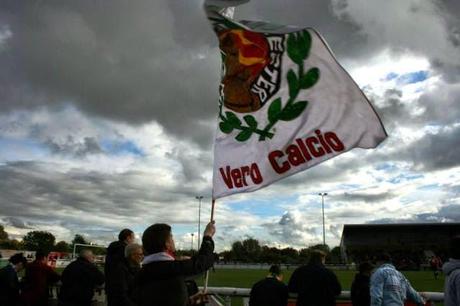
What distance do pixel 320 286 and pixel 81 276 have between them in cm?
341

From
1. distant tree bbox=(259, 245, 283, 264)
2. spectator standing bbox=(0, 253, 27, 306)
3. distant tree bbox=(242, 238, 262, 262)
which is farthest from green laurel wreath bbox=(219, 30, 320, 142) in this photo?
distant tree bbox=(242, 238, 262, 262)

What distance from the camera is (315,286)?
22.0 ft

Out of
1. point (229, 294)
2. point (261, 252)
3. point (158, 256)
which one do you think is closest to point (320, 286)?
point (229, 294)

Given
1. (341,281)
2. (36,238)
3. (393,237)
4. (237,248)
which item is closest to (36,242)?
(36,238)

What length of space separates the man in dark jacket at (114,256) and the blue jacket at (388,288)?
3.19 metres

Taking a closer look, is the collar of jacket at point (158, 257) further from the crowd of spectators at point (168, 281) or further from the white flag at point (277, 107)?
the white flag at point (277, 107)

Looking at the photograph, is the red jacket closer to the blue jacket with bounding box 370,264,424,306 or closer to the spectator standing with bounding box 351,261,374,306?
the spectator standing with bounding box 351,261,374,306

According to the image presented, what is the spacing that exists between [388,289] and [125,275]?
10.9 feet

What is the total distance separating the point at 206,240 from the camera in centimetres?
381

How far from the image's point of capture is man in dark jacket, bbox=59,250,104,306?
6969mm

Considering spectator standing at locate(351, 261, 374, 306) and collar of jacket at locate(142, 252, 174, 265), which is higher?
collar of jacket at locate(142, 252, 174, 265)

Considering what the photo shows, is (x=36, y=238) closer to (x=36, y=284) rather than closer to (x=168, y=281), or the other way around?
(x=36, y=284)

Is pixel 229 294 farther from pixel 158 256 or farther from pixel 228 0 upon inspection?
pixel 228 0

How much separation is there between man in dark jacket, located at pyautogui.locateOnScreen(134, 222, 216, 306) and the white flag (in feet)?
2.78
